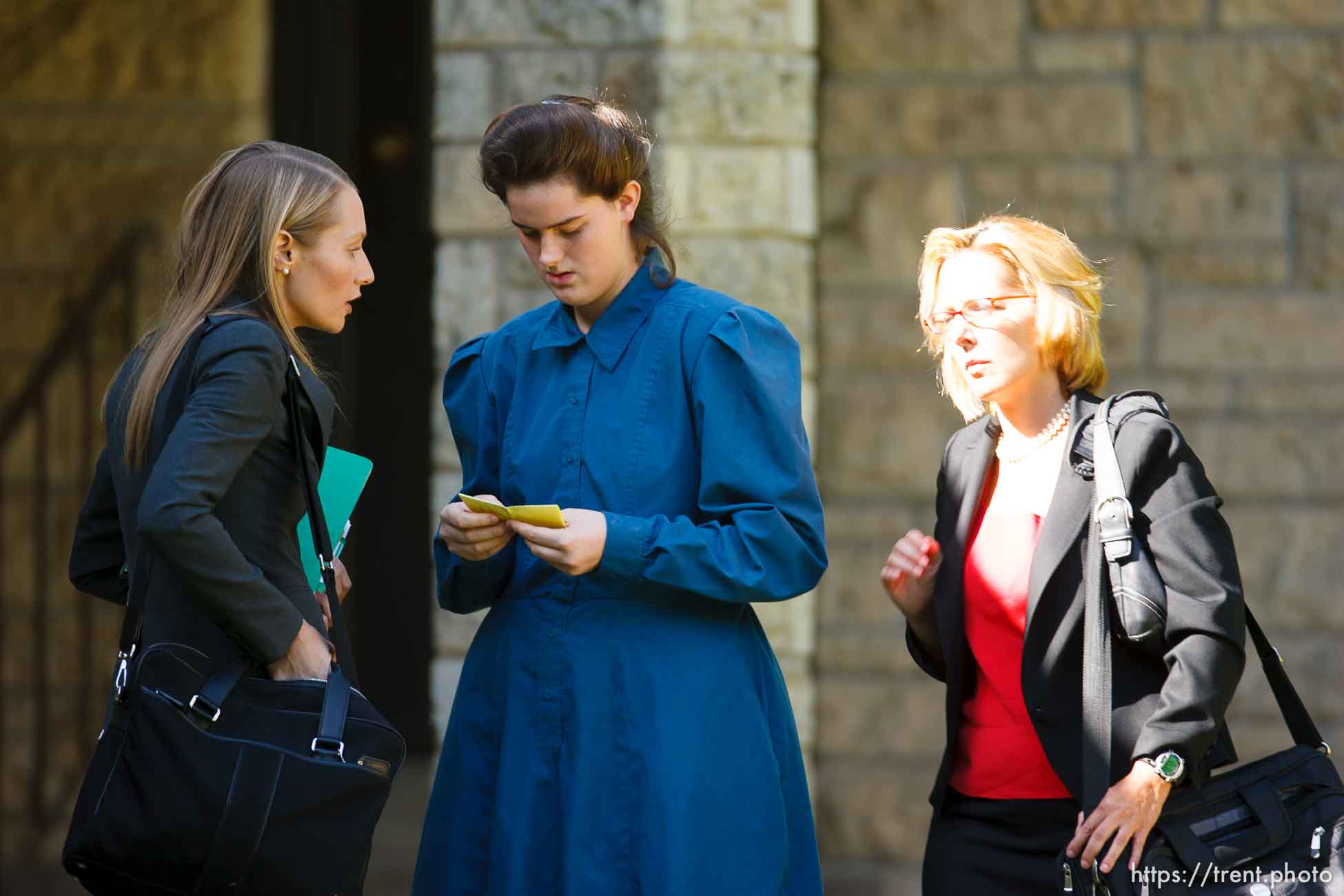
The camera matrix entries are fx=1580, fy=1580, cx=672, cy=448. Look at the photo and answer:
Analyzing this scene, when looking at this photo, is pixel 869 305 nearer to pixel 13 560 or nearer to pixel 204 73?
pixel 204 73

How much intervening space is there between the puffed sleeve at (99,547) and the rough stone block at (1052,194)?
2.94 metres

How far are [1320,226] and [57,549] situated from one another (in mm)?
4212

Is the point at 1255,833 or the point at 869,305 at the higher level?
the point at 869,305

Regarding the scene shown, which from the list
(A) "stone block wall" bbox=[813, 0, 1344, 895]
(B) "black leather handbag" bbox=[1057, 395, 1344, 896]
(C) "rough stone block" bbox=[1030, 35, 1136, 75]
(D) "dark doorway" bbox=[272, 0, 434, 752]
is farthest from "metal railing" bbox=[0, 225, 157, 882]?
(B) "black leather handbag" bbox=[1057, 395, 1344, 896]

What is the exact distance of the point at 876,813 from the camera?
15.8ft

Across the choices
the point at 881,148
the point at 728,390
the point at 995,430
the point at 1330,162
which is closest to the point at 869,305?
the point at 881,148

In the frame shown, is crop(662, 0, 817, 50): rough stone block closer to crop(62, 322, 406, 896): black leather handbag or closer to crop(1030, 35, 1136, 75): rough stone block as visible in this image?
crop(1030, 35, 1136, 75): rough stone block

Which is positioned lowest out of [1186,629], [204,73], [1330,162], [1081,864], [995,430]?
[1081,864]

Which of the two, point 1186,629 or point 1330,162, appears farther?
point 1330,162

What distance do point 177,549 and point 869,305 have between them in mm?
2995

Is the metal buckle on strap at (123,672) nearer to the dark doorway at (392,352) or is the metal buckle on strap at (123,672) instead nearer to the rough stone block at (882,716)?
the rough stone block at (882,716)

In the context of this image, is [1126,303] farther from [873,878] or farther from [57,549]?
[57,549]

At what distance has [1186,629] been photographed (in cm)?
233

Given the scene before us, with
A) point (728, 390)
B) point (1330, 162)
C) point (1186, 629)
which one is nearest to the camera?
point (1186, 629)
